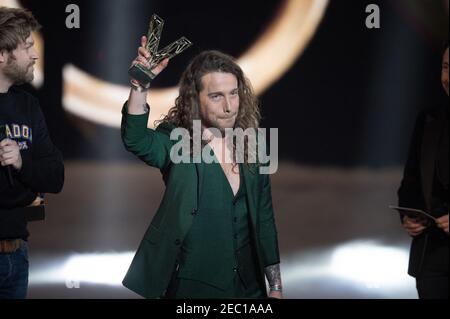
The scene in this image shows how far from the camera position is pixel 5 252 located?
7.57 ft

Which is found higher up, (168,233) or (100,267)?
(168,233)

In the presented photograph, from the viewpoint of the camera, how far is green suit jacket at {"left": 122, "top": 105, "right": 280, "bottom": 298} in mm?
2359

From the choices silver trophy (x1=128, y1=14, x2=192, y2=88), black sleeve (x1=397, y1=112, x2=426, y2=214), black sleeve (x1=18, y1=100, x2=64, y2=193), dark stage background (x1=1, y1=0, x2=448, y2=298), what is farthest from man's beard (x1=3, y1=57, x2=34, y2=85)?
black sleeve (x1=397, y1=112, x2=426, y2=214)

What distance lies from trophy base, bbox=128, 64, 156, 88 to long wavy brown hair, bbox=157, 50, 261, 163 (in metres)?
0.23

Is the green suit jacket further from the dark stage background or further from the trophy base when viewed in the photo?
the dark stage background

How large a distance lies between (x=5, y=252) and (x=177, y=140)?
2.19 feet

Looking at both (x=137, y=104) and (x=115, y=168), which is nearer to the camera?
(x=137, y=104)

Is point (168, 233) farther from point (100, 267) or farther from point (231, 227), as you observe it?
point (100, 267)

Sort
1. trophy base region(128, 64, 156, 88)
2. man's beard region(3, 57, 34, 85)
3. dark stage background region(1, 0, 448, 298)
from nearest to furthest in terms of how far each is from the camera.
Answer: trophy base region(128, 64, 156, 88), man's beard region(3, 57, 34, 85), dark stage background region(1, 0, 448, 298)

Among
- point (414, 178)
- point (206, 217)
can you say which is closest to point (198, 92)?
point (206, 217)

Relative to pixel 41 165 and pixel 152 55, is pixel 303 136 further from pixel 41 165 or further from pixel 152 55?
pixel 41 165

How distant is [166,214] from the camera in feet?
7.82
